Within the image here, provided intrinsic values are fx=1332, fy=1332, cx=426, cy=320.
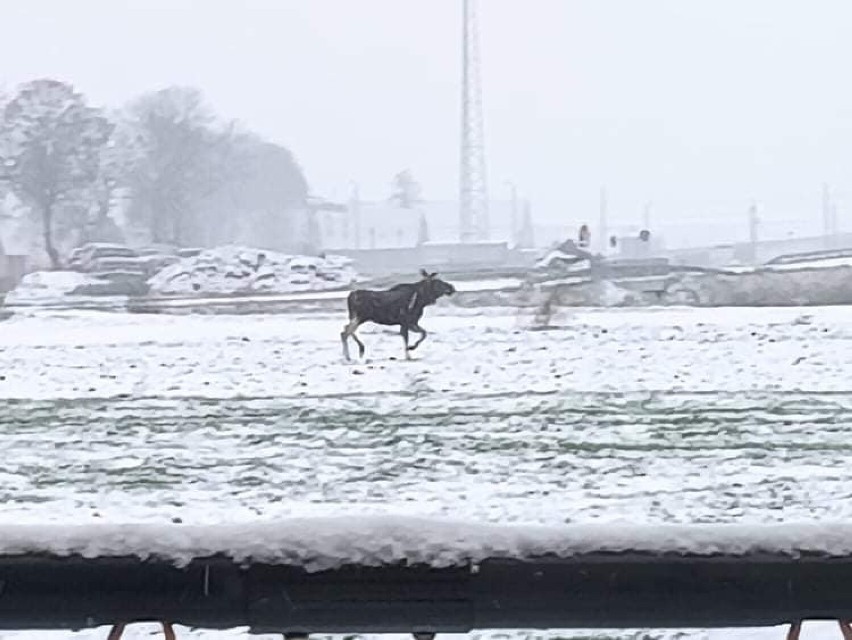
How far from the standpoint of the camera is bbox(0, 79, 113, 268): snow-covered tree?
7375cm

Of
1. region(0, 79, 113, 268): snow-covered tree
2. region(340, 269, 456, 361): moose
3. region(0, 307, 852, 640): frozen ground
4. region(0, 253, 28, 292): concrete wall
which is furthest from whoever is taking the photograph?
region(0, 79, 113, 268): snow-covered tree

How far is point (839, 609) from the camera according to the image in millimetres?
2463

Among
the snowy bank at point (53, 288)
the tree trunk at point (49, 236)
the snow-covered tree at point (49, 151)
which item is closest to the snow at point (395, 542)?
the snowy bank at point (53, 288)

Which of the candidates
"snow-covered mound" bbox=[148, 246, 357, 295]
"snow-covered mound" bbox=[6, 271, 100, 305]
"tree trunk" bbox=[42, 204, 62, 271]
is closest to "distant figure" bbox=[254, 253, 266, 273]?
"snow-covered mound" bbox=[148, 246, 357, 295]

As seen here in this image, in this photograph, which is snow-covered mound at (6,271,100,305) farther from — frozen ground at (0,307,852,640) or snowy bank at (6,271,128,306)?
frozen ground at (0,307,852,640)

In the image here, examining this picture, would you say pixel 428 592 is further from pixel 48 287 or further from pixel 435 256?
pixel 435 256

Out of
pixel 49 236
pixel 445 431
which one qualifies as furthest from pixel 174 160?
pixel 445 431

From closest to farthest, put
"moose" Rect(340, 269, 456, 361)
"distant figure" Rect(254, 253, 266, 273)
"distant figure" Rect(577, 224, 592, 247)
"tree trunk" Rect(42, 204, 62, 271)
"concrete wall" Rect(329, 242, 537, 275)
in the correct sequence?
1. "moose" Rect(340, 269, 456, 361)
2. "distant figure" Rect(577, 224, 592, 247)
3. "distant figure" Rect(254, 253, 266, 273)
4. "tree trunk" Rect(42, 204, 62, 271)
5. "concrete wall" Rect(329, 242, 537, 275)

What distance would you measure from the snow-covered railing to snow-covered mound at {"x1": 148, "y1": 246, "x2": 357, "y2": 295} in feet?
149

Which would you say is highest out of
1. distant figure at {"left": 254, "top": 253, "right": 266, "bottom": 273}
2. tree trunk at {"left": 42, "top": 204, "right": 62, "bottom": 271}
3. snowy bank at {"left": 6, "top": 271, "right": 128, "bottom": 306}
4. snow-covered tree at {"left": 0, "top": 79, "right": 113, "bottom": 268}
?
snow-covered tree at {"left": 0, "top": 79, "right": 113, "bottom": 268}

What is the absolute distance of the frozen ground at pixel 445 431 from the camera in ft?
29.2

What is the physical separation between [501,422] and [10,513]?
5.82 meters

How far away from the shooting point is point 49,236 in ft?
238

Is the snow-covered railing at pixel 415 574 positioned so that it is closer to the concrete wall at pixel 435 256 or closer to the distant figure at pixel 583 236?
the distant figure at pixel 583 236
